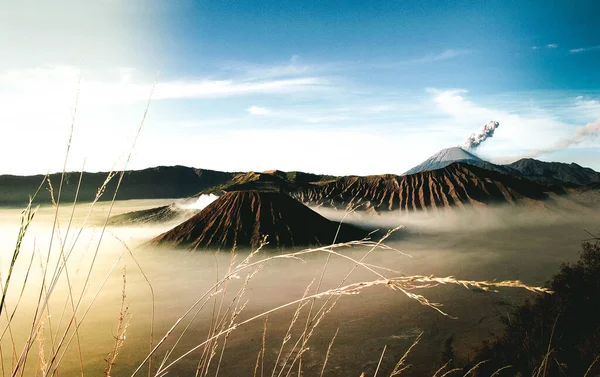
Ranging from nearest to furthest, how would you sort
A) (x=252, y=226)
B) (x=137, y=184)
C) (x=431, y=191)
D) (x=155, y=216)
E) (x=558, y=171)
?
(x=252, y=226), (x=155, y=216), (x=431, y=191), (x=137, y=184), (x=558, y=171)

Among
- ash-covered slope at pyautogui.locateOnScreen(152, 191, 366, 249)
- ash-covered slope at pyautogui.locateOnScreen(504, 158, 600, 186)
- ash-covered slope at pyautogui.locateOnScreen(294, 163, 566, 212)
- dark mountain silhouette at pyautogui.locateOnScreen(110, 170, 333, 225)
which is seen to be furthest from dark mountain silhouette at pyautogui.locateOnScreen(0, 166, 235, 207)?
ash-covered slope at pyautogui.locateOnScreen(504, 158, 600, 186)

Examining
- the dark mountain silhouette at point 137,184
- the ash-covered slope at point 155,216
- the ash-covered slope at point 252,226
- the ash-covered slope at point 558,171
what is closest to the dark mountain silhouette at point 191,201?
the ash-covered slope at point 155,216

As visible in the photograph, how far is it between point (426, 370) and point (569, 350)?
A: 6.22 metres

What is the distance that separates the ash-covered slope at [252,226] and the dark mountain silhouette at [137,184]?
69544 millimetres

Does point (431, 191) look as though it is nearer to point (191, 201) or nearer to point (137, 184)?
point (191, 201)

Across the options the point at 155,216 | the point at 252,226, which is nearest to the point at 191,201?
the point at 155,216

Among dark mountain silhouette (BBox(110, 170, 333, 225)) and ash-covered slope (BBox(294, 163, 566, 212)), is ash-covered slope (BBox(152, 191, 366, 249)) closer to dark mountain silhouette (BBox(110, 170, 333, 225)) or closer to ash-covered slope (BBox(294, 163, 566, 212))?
dark mountain silhouette (BBox(110, 170, 333, 225))

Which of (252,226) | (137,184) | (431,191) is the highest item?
(137,184)

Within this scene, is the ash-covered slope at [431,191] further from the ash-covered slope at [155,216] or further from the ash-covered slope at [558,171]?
the ash-covered slope at [558,171]

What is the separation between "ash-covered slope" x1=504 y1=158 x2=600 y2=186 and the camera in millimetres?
167625

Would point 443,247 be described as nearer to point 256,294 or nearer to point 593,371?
point 256,294

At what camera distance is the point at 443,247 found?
54875 mm

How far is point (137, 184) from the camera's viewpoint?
126188mm

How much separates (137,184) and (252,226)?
100275 mm
